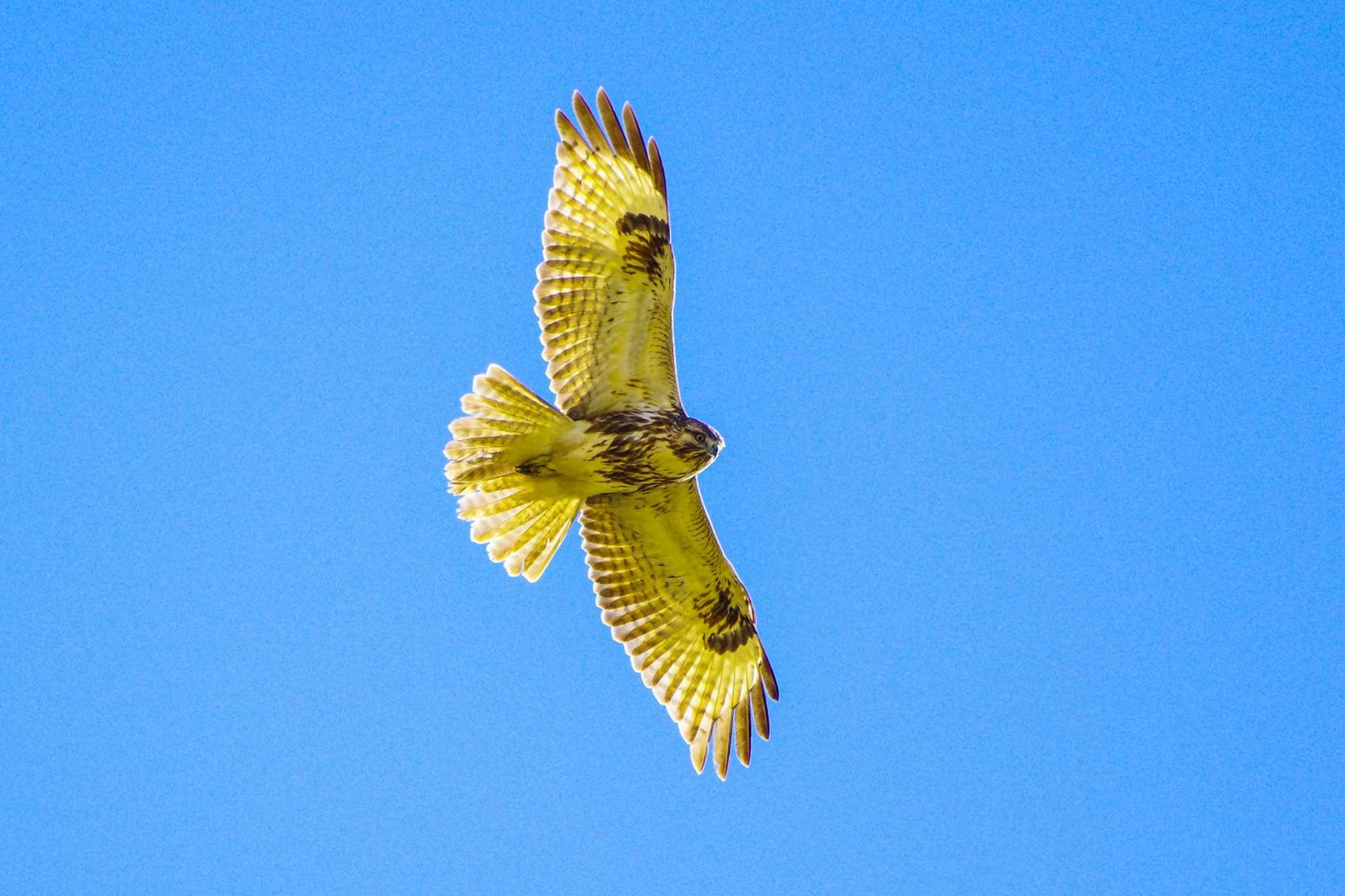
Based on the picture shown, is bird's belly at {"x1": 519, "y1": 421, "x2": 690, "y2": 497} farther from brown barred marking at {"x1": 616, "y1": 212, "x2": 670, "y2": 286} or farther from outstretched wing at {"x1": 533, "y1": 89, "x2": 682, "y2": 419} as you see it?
brown barred marking at {"x1": 616, "y1": 212, "x2": 670, "y2": 286}

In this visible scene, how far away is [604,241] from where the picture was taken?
1010 centimetres

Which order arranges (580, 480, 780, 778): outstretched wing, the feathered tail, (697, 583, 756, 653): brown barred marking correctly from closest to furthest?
the feathered tail, (580, 480, 780, 778): outstretched wing, (697, 583, 756, 653): brown barred marking

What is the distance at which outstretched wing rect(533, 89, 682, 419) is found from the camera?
10086 mm

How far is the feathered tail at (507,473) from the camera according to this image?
9812mm

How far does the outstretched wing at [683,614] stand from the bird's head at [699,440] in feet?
1.67

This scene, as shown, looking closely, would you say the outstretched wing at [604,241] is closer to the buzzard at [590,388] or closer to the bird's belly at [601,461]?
the buzzard at [590,388]

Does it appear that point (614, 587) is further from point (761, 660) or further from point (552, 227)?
point (552, 227)

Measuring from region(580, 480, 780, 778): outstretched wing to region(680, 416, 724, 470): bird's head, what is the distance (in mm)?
508

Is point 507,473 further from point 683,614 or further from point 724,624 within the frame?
point 724,624

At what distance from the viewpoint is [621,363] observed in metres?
10.3

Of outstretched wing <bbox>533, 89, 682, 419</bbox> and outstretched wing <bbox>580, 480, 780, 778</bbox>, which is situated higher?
outstretched wing <bbox>533, 89, 682, 419</bbox>

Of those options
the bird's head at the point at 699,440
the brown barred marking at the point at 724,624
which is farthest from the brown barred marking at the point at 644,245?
the brown barred marking at the point at 724,624

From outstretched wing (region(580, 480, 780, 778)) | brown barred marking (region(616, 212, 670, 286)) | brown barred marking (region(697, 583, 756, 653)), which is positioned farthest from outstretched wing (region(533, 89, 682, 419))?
brown barred marking (region(697, 583, 756, 653))

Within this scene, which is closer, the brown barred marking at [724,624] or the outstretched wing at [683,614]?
the outstretched wing at [683,614]
